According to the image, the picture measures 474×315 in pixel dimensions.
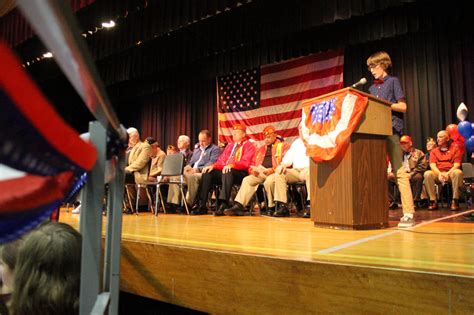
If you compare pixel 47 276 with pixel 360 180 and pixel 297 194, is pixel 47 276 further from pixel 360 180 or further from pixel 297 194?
pixel 297 194

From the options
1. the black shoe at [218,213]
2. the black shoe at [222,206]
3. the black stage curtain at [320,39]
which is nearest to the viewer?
the black shoe at [218,213]

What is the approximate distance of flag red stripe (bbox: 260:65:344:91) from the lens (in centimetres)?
701

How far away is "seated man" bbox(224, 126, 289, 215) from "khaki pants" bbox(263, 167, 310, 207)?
0.46 ft

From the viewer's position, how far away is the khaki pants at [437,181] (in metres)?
5.20

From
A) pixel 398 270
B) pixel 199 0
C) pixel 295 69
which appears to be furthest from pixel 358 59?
pixel 398 270

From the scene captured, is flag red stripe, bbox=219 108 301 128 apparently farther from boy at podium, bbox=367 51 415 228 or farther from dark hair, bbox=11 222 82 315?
dark hair, bbox=11 222 82 315

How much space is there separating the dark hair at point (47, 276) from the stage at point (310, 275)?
651 millimetres

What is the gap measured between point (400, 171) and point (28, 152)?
2.59 metres

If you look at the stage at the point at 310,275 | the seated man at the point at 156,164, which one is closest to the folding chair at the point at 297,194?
the seated man at the point at 156,164

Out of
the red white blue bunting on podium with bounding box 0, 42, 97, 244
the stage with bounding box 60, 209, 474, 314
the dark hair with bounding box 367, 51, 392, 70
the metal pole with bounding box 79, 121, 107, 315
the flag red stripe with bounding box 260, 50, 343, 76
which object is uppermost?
the flag red stripe with bounding box 260, 50, 343, 76

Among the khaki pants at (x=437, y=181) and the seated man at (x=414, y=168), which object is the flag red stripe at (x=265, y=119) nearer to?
the seated man at (x=414, y=168)

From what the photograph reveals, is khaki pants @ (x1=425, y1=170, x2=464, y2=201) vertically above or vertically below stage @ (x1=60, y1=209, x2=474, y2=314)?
above

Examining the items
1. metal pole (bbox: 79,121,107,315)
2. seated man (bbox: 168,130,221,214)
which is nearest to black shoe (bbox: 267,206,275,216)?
seated man (bbox: 168,130,221,214)

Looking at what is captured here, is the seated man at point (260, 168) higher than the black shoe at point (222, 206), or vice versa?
the seated man at point (260, 168)
